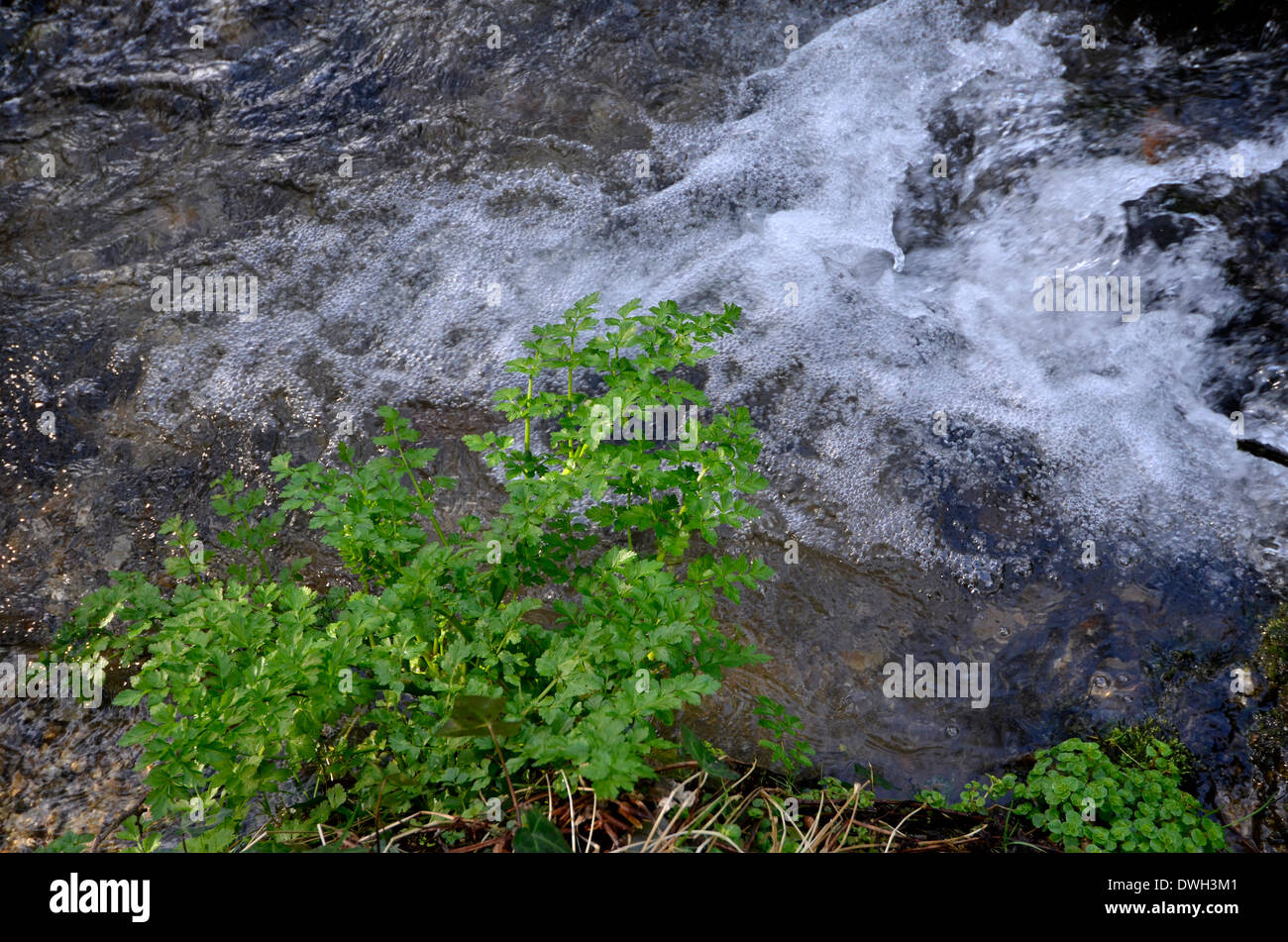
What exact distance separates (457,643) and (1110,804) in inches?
78.0

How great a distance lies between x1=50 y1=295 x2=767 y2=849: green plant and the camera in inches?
83.0

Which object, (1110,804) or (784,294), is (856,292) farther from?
(1110,804)

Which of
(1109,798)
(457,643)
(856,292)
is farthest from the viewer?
(856,292)

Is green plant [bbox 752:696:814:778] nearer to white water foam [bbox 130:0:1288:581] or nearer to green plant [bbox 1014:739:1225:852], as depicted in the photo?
green plant [bbox 1014:739:1225:852]

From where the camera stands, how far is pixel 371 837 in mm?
2295

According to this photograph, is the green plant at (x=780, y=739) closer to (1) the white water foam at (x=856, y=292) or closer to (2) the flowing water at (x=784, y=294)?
(2) the flowing water at (x=784, y=294)

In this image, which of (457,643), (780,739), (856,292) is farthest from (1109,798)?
(856,292)

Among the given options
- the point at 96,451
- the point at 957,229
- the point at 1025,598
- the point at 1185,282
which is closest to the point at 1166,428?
the point at 1185,282

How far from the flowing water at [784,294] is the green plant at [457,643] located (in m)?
1.01

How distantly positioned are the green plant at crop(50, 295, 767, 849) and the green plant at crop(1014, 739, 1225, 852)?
3.78 ft

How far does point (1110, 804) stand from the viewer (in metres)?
2.81

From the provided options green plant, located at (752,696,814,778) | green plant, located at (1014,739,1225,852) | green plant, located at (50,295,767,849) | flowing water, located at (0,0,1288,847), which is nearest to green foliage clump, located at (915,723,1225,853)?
green plant, located at (1014,739,1225,852)
